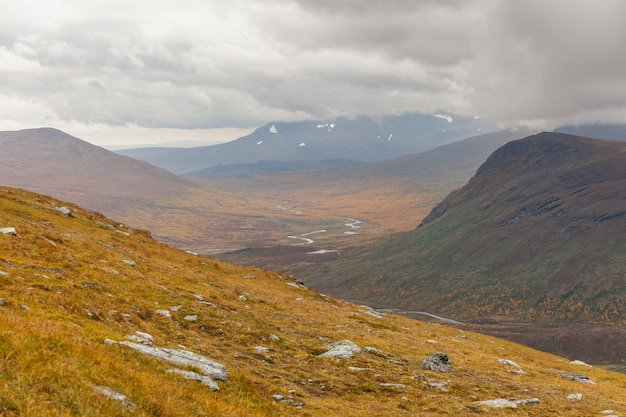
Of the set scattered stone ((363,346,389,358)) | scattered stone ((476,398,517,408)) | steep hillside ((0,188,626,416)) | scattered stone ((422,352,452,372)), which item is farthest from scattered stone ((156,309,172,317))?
scattered stone ((476,398,517,408))

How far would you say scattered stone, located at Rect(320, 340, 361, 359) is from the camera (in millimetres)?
27434

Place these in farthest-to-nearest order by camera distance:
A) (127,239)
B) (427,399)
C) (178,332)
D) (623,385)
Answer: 1. (127,239)
2. (623,385)
3. (178,332)
4. (427,399)

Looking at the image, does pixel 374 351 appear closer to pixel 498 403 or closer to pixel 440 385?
pixel 440 385

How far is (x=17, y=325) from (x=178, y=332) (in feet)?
41.2

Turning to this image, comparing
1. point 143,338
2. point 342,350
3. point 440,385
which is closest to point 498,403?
point 440,385

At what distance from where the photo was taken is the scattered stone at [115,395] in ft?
34.6

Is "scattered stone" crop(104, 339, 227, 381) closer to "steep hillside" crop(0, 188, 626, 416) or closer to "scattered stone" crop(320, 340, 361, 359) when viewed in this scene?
"steep hillside" crop(0, 188, 626, 416)

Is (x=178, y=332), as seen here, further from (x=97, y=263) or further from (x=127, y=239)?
(x=127, y=239)

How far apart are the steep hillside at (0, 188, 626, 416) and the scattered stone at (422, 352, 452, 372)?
0.31 feet

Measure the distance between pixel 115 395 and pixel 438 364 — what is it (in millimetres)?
24542

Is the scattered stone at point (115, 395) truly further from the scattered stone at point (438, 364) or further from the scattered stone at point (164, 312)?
the scattered stone at point (438, 364)

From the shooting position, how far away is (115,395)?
10.8 meters

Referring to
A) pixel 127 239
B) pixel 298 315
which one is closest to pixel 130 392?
pixel 298 315

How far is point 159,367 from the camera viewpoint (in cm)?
1474
